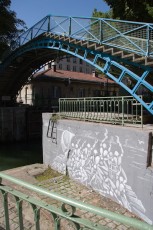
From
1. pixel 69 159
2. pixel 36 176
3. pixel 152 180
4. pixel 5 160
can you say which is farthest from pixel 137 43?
pixel 5 160

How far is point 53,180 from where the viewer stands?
38.2 ft

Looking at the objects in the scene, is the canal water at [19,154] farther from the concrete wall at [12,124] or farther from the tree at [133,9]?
the tree at [133,9]

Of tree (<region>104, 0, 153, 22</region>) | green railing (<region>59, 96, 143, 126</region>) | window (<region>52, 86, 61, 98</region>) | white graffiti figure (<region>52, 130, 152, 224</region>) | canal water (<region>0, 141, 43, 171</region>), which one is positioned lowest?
canal water (<region>0, 141, 43, 171</region>)

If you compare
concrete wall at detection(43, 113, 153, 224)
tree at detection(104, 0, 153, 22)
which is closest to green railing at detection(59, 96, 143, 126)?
concrete wall at detection(43, 113, 153, 224)

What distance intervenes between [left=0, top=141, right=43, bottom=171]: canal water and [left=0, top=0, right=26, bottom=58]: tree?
1221 cm

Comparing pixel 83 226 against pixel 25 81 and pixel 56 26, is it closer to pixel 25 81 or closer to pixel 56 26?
Answer: pixel 56 26

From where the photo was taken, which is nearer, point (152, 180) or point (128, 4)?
point (152, 180)

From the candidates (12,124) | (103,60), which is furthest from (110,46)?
(12,124)

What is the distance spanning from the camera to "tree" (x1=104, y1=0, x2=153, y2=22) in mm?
18859

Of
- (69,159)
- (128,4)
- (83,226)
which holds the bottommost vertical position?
(69,159)

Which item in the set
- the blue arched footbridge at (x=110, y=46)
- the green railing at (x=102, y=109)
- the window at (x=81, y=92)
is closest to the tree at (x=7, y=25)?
the blue arched footbridge at (x=110, y=46)

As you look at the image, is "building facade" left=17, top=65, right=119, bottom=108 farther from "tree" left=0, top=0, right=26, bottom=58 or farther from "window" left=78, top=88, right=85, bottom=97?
"tree" left=0, top=0, right=26, bottom=58

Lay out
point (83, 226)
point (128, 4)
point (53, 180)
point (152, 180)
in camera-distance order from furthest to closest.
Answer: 1. point (128, 4)
2. point (53, 180)
3. point (152, 180)
4. point (83, 226)

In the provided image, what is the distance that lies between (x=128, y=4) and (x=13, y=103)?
1967 centimetres
